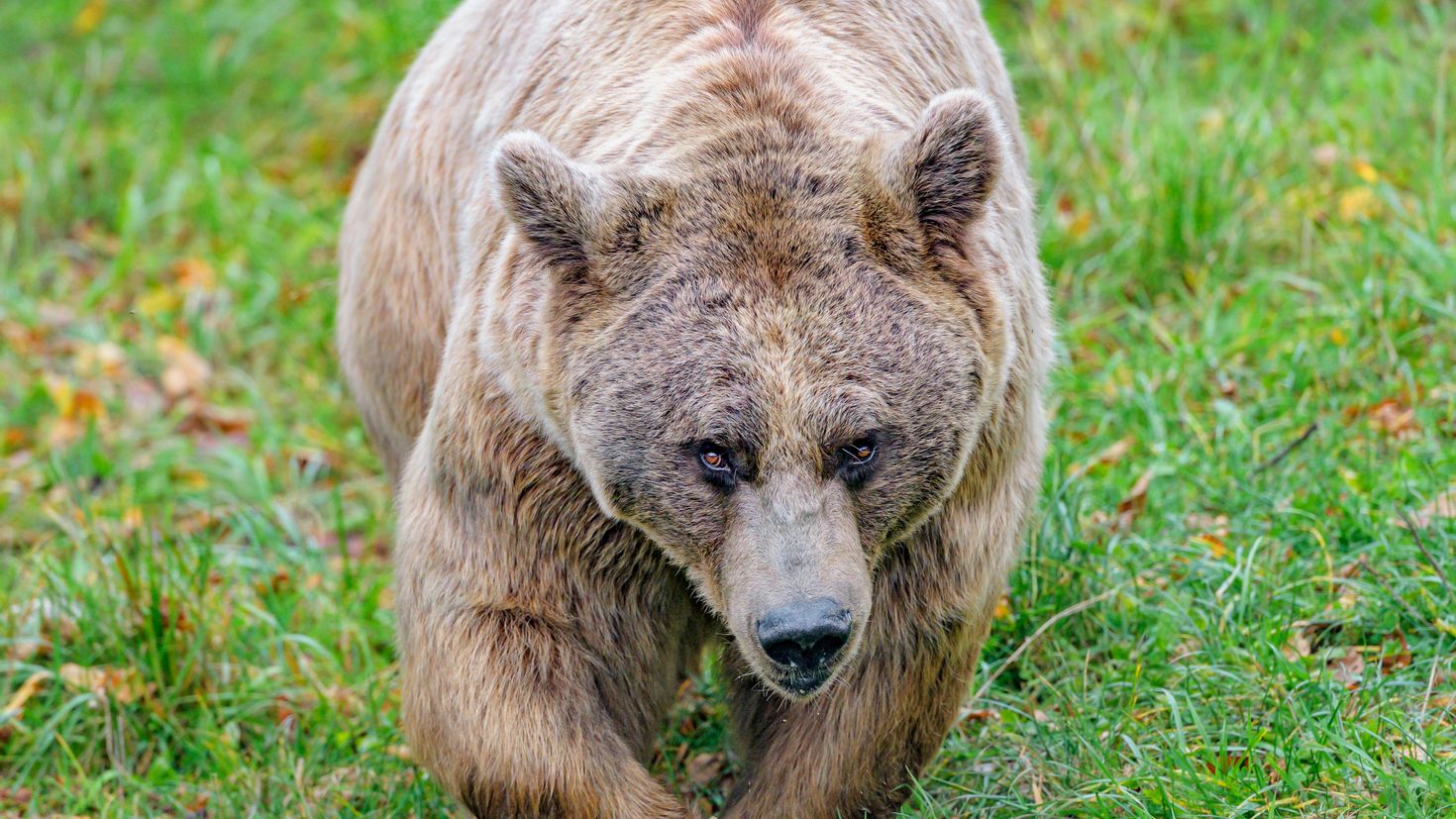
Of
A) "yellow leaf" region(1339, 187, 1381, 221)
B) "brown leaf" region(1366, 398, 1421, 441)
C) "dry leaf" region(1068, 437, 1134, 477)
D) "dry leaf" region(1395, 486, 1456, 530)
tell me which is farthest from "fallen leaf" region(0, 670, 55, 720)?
"yellow leaf" region(1339, 187, 1381, 221)

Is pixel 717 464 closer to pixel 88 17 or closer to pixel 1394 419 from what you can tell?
pixel 1394 419

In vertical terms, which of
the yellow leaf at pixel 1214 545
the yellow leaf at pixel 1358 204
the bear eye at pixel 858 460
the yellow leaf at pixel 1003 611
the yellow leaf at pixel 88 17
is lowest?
the yellow leaf at pixel 1003 611

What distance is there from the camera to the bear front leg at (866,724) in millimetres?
4195

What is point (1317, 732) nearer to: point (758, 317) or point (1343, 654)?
point (1343, 654)

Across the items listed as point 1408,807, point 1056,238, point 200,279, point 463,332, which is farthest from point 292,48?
point 1408,807

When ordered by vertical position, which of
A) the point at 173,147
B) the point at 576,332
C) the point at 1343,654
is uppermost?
the point at 576,332

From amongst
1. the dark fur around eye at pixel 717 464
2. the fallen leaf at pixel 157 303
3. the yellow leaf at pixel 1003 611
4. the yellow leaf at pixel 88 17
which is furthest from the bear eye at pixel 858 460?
the yellow leaf at pixel 88 17

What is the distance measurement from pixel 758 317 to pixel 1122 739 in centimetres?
161

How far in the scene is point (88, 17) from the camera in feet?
35.9

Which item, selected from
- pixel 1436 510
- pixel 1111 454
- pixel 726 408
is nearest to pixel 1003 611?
pixel 1111 454

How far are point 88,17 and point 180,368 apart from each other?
3889 mm

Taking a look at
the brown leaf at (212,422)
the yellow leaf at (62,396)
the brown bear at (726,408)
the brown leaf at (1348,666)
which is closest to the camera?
the brown bear at (726,408)

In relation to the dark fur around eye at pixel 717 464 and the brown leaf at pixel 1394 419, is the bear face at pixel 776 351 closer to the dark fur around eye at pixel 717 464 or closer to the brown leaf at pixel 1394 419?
the dark fur around eye at pixel 717 464

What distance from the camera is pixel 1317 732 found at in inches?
160
